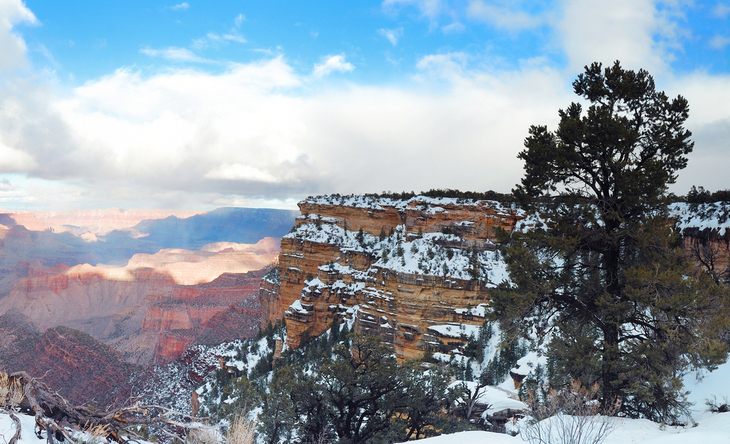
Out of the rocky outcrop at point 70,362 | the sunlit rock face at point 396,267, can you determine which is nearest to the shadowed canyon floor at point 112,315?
the rocky outcrop at point 70,362

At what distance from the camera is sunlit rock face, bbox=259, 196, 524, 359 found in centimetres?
3117

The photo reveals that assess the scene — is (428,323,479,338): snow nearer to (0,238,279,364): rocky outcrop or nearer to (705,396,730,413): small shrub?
(705,396,730,413): small shrub

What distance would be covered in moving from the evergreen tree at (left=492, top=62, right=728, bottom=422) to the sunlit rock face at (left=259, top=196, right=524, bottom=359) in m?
13.1

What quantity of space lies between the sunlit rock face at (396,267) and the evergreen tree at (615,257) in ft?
43.1

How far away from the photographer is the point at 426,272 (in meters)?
32.1

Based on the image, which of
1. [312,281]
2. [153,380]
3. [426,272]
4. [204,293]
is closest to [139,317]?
[204,293]

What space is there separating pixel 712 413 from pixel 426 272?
23980 mm

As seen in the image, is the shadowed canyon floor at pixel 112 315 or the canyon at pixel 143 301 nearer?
the shadowed canyon floor at pixel 112 315

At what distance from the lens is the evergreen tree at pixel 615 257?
9195 mm

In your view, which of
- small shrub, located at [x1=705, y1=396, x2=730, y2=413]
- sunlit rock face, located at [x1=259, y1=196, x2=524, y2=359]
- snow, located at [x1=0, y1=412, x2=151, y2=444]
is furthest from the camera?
sunlit rock face, located at [x1=259, y1=196, x2=524, y2=359]

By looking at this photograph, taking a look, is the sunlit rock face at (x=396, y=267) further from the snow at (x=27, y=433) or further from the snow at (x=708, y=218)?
the snow at (x=27, y=433)

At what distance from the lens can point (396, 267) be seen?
3328cm

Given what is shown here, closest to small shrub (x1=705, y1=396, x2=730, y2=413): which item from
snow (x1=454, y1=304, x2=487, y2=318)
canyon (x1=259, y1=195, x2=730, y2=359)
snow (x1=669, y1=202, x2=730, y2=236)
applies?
snow (x1=669, y1=202, x2=730, y2=236)

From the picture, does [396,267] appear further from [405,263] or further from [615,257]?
[615,257]
